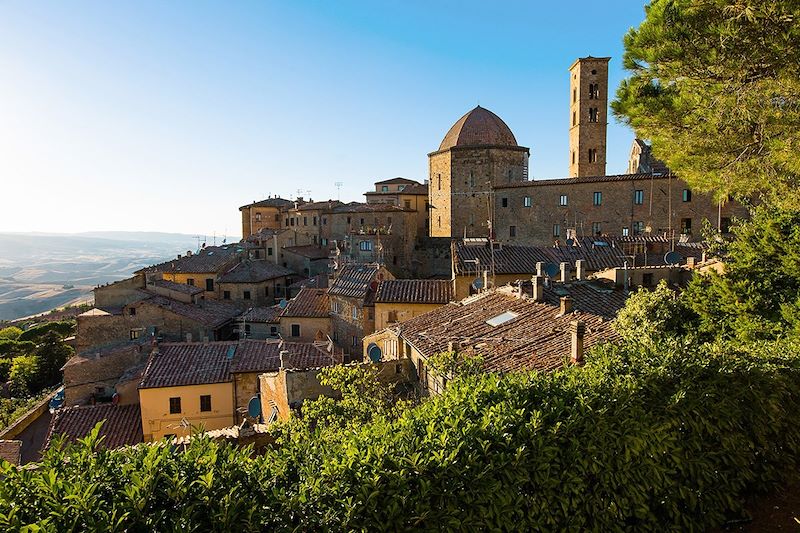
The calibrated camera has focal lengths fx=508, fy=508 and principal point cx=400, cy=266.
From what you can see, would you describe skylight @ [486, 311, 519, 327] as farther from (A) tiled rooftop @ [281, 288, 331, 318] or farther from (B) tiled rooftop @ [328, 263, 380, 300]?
(A) tiled rooftop @ [281, 288, 331, 318]

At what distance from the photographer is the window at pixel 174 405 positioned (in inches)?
765

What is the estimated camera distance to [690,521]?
207 inches

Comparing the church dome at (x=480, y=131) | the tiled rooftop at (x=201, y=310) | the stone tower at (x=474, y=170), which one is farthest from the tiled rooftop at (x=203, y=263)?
the church dome at (x=480, y=131)

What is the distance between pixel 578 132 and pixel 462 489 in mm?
49849

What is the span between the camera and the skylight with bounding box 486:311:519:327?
14.4 meters

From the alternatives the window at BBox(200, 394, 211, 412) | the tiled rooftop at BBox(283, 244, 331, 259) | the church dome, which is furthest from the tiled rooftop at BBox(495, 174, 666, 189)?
the window at BBox(200, 394, 211, 412)

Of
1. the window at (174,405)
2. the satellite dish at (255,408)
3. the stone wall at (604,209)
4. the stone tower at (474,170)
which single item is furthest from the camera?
the stone tower at (474,170)

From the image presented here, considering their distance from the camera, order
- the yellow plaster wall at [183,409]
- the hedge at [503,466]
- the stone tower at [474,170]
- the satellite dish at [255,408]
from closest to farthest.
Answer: the hedge at [503,466] → the satellite dish at [255,408] → the yellow plaster wall at [183,409] → the stone tower at [474,170]

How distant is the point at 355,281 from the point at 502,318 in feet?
44.8

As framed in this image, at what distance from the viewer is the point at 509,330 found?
13562 mm

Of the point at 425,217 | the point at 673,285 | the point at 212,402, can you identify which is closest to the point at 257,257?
the point at 425,217

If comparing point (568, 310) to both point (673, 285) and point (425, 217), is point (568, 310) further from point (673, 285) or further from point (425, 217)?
point (425, 217)

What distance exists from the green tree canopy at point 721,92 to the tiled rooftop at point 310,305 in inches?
795

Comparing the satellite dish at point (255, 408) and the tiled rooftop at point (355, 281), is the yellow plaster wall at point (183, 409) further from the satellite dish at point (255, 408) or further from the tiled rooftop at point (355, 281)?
the tiled rooftop at point (355, 281)
